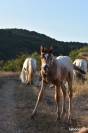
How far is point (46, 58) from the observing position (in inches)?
444

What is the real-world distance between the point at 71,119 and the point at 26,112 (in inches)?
48.8

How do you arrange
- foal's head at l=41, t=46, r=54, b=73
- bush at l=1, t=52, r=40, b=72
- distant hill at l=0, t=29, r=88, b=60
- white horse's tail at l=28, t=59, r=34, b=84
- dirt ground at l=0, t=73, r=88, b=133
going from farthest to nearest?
distant hill at l=0, t=29, r=88, b=60 → bush at l=1, t=52, r=40, b=72 → white horse's tail at l=28, t=59, r=34, b=84 → foal's head at l=41, t=46, r=54, b=73 → dirt ground at l=0, t=73, r=88, b=133

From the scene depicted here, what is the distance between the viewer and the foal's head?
11305 mm

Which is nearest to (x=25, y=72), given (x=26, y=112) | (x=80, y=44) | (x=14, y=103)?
(x=14, y=103)

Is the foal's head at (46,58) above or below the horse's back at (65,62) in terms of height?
above

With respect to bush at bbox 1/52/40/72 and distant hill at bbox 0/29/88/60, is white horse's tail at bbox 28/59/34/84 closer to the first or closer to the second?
bush at bbox 1/52/40/72

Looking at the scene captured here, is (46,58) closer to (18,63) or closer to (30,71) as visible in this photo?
(30,71)

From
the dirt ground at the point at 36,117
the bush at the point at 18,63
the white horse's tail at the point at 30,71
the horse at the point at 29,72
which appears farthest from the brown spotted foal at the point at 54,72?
the bush at the point at 18,63

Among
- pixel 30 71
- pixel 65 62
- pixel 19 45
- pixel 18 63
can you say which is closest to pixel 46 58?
pixel 65 62

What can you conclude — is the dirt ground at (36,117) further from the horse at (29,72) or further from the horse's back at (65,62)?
the horse at (29,72)

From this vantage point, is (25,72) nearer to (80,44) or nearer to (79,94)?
(79,94)

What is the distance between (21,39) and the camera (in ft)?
274

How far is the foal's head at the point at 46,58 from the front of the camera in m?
11.3

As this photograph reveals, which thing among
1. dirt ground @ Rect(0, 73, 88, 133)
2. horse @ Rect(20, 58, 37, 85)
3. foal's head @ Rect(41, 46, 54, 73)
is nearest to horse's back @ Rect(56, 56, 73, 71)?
foal's head @ Rect(41, 46, 54, 73)
